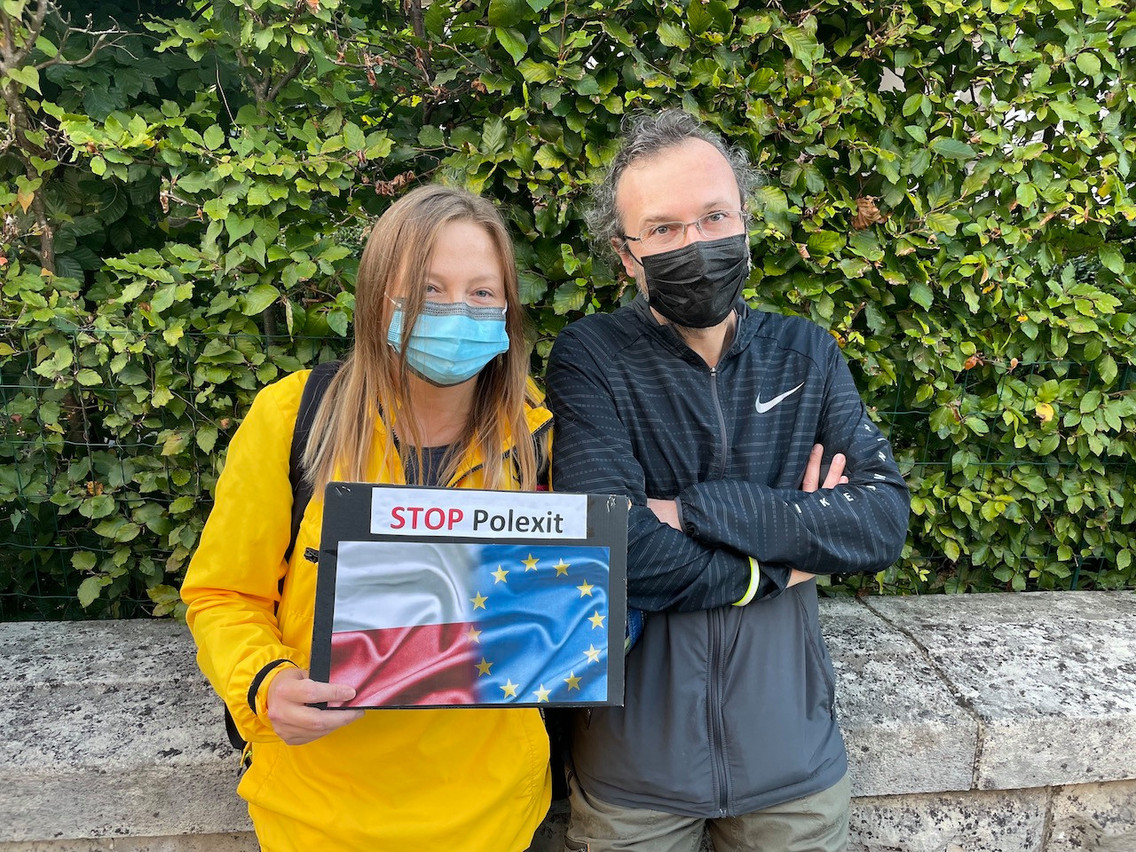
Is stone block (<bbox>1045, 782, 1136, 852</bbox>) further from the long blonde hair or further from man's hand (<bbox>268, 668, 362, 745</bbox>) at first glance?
man's hand (<bbox>268, 668, 362, 745</bbox>)

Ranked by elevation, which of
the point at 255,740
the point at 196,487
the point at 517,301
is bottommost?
the point at 255,740

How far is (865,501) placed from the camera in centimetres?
193

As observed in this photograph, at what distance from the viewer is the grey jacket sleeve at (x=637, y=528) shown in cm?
181

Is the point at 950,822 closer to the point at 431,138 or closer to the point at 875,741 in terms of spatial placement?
the point at 875,741

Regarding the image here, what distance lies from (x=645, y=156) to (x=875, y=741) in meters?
1.81

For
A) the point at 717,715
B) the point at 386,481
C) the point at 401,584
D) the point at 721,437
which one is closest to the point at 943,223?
the point at 721,437

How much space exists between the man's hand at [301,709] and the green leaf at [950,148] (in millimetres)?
2510

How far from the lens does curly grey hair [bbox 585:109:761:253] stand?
2100 mm

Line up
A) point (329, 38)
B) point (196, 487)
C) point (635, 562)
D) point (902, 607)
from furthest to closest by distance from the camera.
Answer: point (902, 607) < point (196, 487) < point (329, 38) < point (635, 562)

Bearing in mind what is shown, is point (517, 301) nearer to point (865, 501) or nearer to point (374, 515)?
point (374, 515)

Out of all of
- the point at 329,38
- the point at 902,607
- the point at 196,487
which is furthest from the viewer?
the point at 902,607

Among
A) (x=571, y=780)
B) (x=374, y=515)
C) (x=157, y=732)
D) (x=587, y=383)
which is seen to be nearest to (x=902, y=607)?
(x=571, y=780)

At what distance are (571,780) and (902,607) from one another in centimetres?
166

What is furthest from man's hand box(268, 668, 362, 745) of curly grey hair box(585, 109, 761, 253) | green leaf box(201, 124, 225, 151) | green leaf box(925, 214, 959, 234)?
green leaf box(925, 214, 959, 234)
